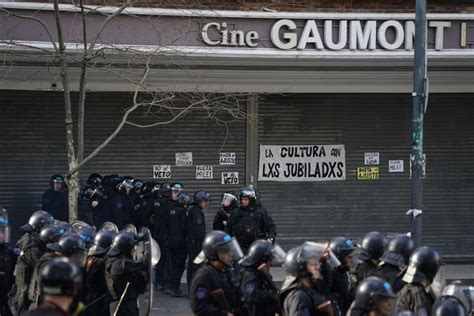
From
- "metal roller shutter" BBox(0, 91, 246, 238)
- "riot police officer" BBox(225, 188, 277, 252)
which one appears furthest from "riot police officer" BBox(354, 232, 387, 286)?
"metal roller shutter" BBox(0, 91, 246, 238)

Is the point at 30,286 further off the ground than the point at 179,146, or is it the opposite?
the point at 179,146

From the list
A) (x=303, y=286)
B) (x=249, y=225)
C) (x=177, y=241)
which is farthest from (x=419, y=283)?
(x=177, y=241)

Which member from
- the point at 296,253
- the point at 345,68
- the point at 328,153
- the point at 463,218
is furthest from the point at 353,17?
the point at 296,253

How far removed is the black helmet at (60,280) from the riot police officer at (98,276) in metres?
4.29

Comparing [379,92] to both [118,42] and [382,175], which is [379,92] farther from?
[118,42]

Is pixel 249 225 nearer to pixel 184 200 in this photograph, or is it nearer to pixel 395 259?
pixel 184 200

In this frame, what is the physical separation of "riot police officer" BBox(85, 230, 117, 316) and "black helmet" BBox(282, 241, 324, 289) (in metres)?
2.34

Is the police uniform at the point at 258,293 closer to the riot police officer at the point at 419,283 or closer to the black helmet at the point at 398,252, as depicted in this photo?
the black helmet at the point at 398,252

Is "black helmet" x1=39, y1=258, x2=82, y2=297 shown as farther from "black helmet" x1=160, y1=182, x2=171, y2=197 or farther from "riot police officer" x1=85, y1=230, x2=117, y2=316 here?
"black helmet" x1=160, y1=182, x2=171, y2=197

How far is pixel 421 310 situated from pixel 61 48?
23.8ft

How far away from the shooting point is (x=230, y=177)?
19266mm

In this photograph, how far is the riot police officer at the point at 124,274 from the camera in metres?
9.82

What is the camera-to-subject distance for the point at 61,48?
13.5 m

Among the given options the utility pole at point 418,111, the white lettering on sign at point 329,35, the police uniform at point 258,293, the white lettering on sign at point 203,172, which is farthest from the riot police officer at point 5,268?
the white lettering on sign at point 203,172
